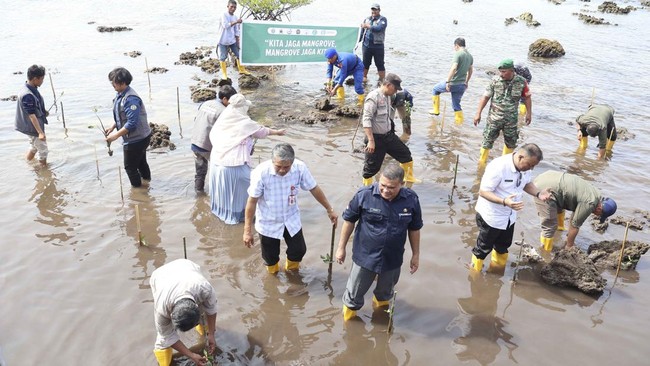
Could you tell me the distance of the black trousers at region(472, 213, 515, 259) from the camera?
5.34 metres

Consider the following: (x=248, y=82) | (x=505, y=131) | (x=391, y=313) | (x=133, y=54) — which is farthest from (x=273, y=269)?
(x=133, y=54)

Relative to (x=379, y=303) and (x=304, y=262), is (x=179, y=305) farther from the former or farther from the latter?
(x=304, y=262)

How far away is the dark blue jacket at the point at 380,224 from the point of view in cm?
424

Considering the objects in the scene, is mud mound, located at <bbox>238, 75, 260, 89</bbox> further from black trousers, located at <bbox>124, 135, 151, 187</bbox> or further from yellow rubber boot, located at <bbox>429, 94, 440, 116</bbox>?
black trousers, located at <bbox>124, 135, 151, 187</bbox>

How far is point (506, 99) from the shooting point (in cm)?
751

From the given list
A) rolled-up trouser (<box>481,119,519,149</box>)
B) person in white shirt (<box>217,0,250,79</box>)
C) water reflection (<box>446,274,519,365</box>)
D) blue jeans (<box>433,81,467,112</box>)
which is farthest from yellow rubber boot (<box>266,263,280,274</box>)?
person in white shirt (<box>217,0,250,79</box>)

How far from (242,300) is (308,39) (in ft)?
29.7

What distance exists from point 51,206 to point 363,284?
5021 millimetres

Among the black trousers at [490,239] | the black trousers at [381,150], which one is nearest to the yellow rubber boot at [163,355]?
the black trousers at [490,239]

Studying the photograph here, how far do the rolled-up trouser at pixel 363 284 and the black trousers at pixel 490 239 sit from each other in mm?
1320

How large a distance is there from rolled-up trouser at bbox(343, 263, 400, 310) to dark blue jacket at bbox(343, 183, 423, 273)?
13cm

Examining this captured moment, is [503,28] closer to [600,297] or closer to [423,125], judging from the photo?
[423,125]

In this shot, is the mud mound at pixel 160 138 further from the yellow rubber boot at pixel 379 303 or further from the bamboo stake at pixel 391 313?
the bamboo stake at pixel 391 313

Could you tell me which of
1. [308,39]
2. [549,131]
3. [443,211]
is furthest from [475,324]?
[308,39]
